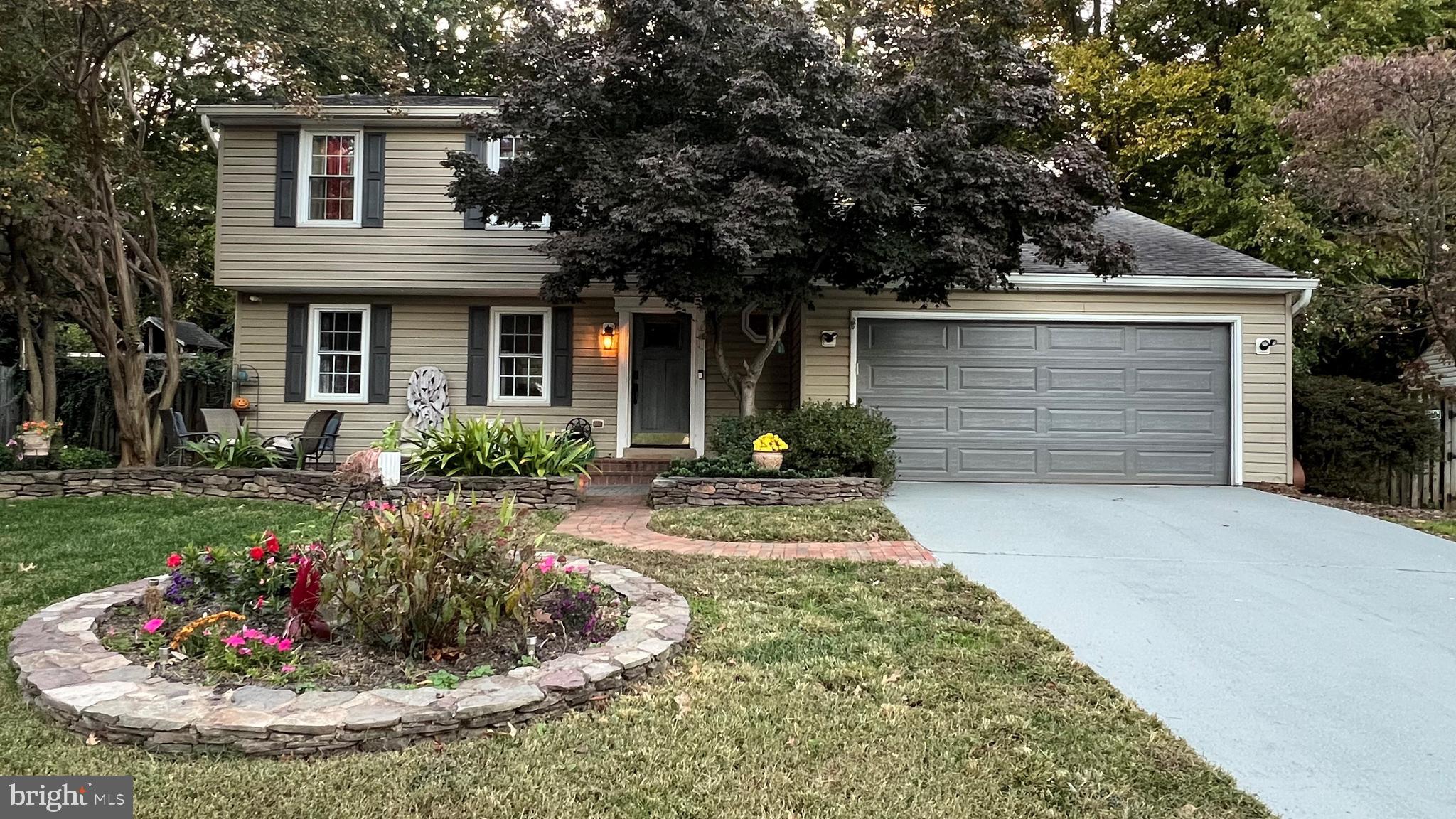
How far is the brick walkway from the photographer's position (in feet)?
17.2

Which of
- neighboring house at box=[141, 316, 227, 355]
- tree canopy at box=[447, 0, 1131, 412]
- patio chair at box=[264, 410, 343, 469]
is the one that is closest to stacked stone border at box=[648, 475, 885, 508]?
tree canopy at box=[447, 0, 1131, 412]

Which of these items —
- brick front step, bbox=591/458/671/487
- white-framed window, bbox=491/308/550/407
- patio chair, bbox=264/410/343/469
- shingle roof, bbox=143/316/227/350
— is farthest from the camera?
shingle roof, bbox=143/316/227/350

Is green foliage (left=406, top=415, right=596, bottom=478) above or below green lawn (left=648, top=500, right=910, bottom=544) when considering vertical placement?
above

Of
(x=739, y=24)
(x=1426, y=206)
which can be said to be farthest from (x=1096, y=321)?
(x=739, y=24)

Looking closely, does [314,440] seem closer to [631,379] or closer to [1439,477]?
[631,379]

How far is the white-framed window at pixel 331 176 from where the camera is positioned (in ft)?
33.2

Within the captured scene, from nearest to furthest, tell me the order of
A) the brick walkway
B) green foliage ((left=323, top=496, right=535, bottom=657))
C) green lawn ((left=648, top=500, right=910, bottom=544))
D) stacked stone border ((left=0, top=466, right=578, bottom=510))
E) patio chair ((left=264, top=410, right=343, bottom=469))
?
1. green foliage ((left=323, top=496, right=535, bottom=657))
2. the brick walkway
3. green lawn ((left=648, top=500, right=910, bottom=544))
4. stacked stone border ((left=0, top=466, right=578, bottom=510))
5. patio chair ((left=264, top=410, right=343, bottom=469))

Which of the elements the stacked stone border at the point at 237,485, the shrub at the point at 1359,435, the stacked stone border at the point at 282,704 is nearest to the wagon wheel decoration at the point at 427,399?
the stacked stone border at the point at 237,485

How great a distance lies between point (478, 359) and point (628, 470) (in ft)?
9.05

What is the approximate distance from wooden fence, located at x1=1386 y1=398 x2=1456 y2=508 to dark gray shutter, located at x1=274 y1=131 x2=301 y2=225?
14.9 metres

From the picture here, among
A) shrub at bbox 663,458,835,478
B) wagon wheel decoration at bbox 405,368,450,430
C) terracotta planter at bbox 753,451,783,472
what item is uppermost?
wagon wheel decoration at bbox 405,368,450,430

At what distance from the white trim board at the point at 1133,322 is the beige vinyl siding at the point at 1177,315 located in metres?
0.05

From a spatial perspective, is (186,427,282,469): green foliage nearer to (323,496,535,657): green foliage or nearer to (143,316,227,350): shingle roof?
(323,496,535,657): green foliage

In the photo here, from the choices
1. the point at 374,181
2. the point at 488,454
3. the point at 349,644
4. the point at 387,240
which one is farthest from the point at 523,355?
the point at 349,644
